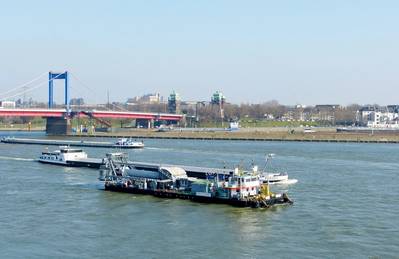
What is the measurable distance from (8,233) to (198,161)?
23946mm

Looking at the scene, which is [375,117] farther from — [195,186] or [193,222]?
[193,222]

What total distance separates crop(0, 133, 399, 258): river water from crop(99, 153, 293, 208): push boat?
0.53m

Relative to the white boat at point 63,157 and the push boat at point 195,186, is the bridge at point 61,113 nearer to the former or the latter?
the white boat at point 63,157

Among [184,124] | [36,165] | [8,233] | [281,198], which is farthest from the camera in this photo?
[184,124]

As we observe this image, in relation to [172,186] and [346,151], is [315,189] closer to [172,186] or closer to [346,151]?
[172,186]

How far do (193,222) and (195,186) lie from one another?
452 cm

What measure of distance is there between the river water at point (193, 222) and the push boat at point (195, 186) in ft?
1.73

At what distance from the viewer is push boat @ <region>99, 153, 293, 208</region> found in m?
25.3

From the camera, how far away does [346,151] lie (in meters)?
52.9

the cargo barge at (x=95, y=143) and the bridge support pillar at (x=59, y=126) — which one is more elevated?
the bridge support pillar at (x=59, y=126)

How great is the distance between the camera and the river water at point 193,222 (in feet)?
61.0

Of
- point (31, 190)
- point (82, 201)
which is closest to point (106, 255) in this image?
point (82, 201)

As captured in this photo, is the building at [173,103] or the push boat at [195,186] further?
the building at [173,103]

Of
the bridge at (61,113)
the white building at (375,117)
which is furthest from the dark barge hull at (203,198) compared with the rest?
the white building at (375,117)
